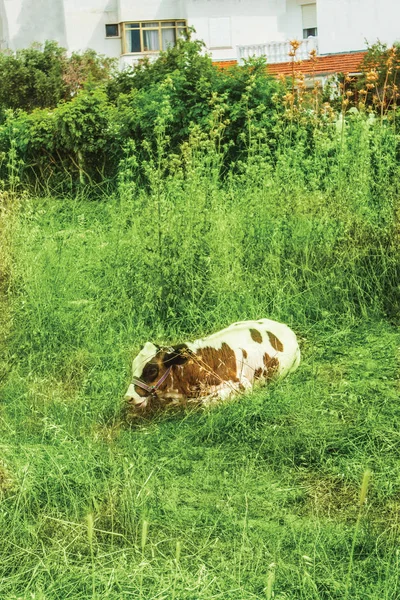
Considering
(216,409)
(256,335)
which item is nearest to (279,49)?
(256,335)

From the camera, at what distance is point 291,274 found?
710cm

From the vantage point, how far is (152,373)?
18.3 ft

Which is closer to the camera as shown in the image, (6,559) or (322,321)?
(6,559)

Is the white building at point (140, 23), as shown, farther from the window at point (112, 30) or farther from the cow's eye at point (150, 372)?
the cow's eye at point (150, 372)

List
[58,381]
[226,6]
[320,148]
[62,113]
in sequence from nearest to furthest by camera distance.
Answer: [58,381] < [320,148] < [62,113] < [226,6]

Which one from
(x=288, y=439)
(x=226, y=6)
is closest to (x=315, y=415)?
(x=288, y=439)

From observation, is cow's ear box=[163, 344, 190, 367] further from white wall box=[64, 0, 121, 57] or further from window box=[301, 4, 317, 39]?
window box=[301, 4, 317, 39]

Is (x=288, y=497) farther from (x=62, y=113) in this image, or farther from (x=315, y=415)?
(x=62, y=113)

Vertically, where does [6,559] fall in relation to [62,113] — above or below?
below

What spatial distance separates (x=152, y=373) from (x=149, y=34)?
33959 mm

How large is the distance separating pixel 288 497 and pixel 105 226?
5.01 meters

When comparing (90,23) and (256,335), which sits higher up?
(90,23)

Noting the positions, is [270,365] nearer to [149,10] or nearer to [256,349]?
[256,349]

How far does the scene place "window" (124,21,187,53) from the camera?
122ft
